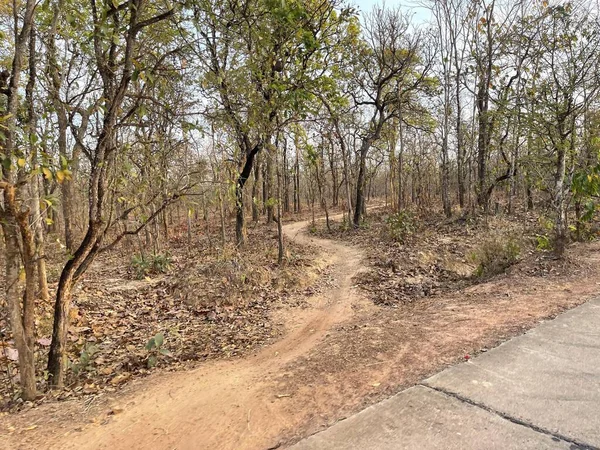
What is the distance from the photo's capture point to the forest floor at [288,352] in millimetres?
2967

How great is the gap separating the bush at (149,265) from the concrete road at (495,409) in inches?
299

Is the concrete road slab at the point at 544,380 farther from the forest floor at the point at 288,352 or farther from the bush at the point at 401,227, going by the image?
the bush at the point at 401,227

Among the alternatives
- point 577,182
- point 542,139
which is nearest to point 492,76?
point 542,139

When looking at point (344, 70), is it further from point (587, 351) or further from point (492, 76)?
point (587, 351)

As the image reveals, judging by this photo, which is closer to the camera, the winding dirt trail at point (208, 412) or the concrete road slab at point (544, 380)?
the concrete road slab at point (544, 380)

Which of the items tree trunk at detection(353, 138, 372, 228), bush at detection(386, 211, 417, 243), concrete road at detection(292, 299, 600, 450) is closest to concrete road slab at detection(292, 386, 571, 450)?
concrete road at detection(292, 299, 600, 450)

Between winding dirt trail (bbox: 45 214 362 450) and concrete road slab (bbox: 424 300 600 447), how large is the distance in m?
1.37

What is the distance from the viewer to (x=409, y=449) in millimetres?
2322

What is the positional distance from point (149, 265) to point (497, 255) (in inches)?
309

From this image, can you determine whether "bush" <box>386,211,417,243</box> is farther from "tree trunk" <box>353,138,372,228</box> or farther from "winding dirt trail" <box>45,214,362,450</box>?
"winding dirt trail" <box>45,214,362,450</box>

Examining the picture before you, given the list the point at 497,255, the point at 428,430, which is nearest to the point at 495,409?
the point at 428,430

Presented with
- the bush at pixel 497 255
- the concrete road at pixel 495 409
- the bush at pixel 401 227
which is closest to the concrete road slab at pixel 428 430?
the concrete road at pixel 495 409

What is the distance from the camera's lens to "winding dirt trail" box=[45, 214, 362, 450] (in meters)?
2.82

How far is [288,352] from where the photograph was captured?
4.81m
